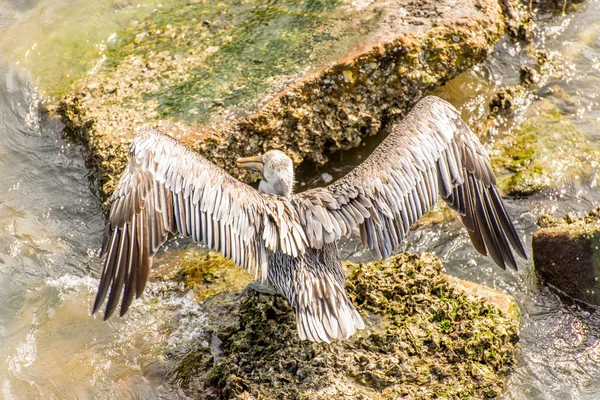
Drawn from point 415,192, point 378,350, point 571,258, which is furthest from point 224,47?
point 571,258

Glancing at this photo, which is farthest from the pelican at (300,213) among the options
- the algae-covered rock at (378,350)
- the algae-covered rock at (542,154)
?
the algae-covered rock at (542,154)

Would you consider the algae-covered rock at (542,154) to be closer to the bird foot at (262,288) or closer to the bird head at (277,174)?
the bird head at (277,174)

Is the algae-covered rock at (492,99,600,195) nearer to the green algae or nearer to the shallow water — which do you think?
the shallow water

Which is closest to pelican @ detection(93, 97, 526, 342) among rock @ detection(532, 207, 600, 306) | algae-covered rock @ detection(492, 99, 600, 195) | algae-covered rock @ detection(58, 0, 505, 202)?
rock @ detection(532, 207, 600, 306)

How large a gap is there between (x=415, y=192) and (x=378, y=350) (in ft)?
4.09

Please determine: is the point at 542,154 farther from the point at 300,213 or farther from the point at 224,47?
the point at 224,47

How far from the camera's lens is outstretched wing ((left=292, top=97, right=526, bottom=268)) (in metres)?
5.02

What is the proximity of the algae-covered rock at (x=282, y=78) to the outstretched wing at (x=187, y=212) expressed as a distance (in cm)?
99

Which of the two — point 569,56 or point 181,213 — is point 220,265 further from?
point 569,56

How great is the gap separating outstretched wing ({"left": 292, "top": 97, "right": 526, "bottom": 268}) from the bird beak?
0.50 metres

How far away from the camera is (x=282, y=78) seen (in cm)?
625

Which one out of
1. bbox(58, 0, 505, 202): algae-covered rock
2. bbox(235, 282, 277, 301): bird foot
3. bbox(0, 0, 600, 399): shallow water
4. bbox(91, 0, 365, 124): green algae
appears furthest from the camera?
bbox(91, 0, 365, 124): green algae

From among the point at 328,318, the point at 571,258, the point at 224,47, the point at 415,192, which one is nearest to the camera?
the point at 328,318

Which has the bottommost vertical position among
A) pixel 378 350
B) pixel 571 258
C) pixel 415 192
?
pixel 571 258
